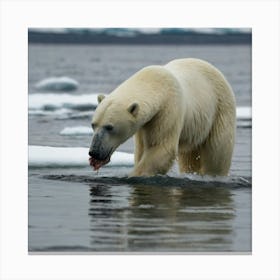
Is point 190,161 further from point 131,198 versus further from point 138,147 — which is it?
point 131,198

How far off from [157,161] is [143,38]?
1.00 m

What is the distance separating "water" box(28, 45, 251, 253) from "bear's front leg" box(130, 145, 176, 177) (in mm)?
68

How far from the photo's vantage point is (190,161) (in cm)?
1139

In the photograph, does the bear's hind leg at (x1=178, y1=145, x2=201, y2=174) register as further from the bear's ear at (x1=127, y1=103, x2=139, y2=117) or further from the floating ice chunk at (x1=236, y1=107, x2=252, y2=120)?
the bear's ear at (x1=127, y1=103, x2=139, y2=117)

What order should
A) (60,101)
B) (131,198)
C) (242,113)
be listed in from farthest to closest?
(60,101) → (242,113) → (131,198)

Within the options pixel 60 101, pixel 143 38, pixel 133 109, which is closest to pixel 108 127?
pixel 133 109
